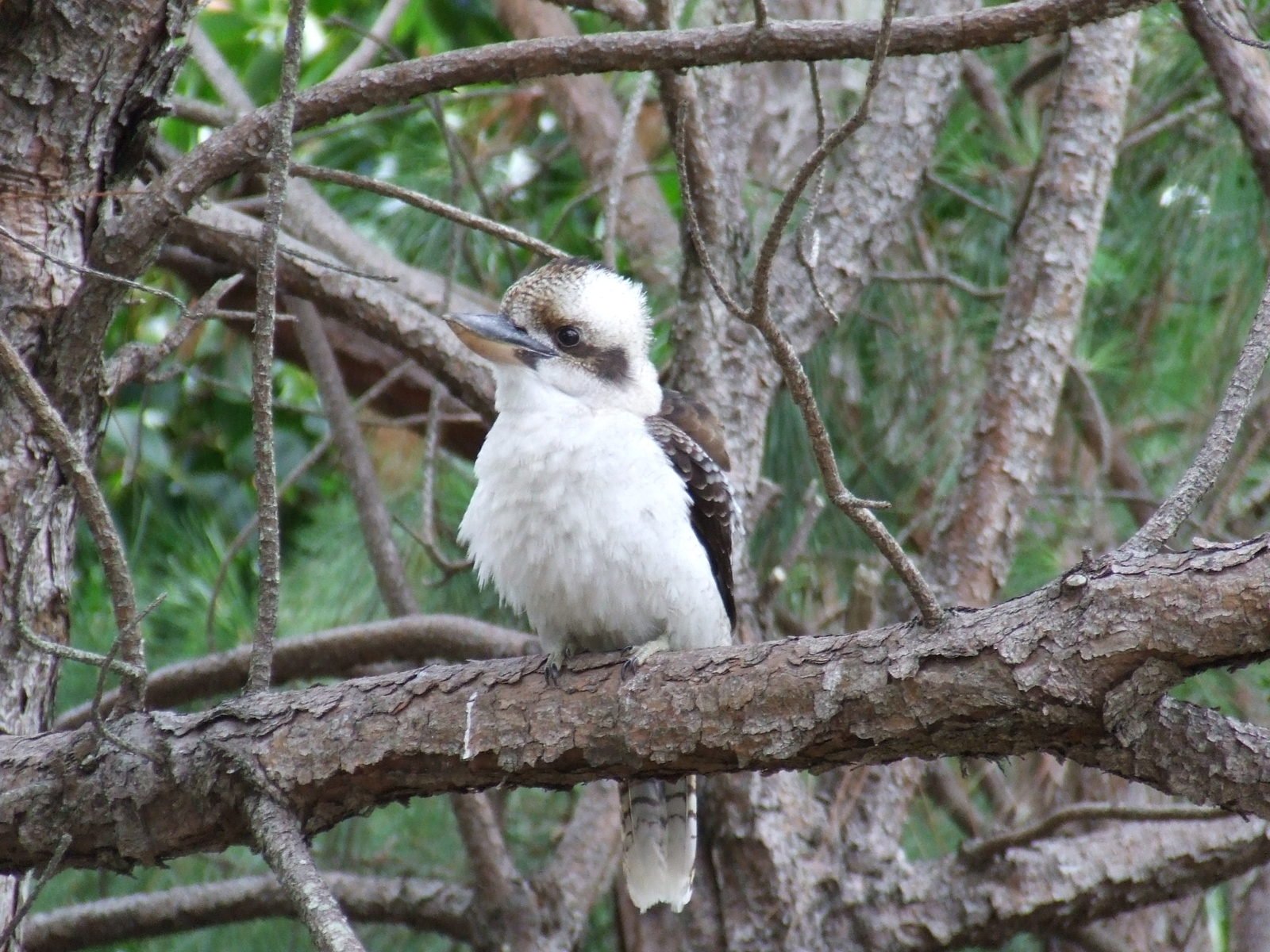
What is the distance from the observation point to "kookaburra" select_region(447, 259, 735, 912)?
2395 mm

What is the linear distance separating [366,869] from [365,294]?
165 centimetres

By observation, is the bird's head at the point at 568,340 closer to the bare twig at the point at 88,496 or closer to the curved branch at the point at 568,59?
the curved branch at the point at 568,59

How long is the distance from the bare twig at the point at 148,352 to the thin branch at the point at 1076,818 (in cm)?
176

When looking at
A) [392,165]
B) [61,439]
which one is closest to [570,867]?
[61,439]

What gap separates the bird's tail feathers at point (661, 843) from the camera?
110 inches

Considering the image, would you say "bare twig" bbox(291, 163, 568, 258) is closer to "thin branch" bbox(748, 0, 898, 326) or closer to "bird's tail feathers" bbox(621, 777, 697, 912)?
"thin branch" bbox(748, 0, 898, 326)

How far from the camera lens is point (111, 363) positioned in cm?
230

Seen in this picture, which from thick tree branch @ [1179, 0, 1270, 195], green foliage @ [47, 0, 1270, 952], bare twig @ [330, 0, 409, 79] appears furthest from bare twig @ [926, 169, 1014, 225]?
bare twig @ [330, 0, 409, 79]

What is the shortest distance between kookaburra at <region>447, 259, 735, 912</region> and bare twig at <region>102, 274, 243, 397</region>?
459 millimetres

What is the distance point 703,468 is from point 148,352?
3.21 feet

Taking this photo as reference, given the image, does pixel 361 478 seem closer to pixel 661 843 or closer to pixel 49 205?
pixel 661 843

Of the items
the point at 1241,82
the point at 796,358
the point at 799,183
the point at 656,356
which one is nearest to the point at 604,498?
the point at 796,358

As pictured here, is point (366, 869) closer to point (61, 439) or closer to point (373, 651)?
point (373, 651)

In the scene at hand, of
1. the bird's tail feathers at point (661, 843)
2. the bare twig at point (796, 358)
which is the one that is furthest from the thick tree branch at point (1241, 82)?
the bird's tail feathers at point (661, 843)
